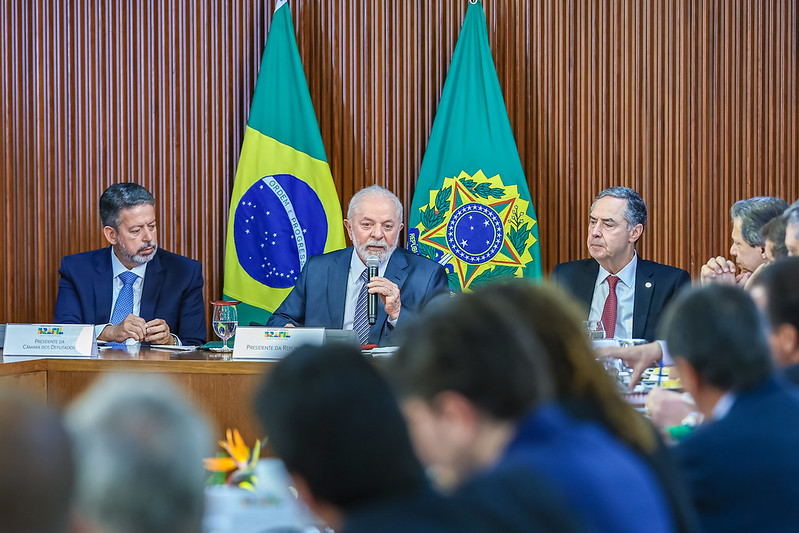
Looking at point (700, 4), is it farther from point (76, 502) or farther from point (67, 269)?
point (76, 502)

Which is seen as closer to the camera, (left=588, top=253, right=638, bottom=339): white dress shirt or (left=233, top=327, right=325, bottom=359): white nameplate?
(left=233, top=327, right=325, bottom=359): white nameplate

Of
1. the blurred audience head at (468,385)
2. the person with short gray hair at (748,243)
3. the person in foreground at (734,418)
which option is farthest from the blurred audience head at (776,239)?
the blurred audience head at (468,385)

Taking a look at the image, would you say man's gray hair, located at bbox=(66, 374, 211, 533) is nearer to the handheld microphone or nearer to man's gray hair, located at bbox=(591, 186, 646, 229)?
the handheld microphone

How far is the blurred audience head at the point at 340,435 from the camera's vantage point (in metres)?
0.96

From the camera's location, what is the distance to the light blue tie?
14.6ft

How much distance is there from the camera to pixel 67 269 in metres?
4.45

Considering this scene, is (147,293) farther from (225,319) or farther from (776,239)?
(776,239)

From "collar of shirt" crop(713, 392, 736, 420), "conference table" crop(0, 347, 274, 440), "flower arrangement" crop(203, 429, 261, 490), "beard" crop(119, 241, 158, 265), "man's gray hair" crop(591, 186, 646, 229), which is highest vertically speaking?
"man's gray hair" crop(591, 186, 646, 229)

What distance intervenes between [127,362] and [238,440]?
1.79m

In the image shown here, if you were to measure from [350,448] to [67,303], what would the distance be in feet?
12.4

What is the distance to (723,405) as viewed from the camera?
5.82 feet

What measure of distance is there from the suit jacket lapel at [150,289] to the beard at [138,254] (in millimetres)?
50

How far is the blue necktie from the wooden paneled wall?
121 cm

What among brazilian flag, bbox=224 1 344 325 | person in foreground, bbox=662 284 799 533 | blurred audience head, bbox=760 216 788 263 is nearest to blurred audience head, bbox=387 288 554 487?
person in foreground, bbox=662 284 799 533
